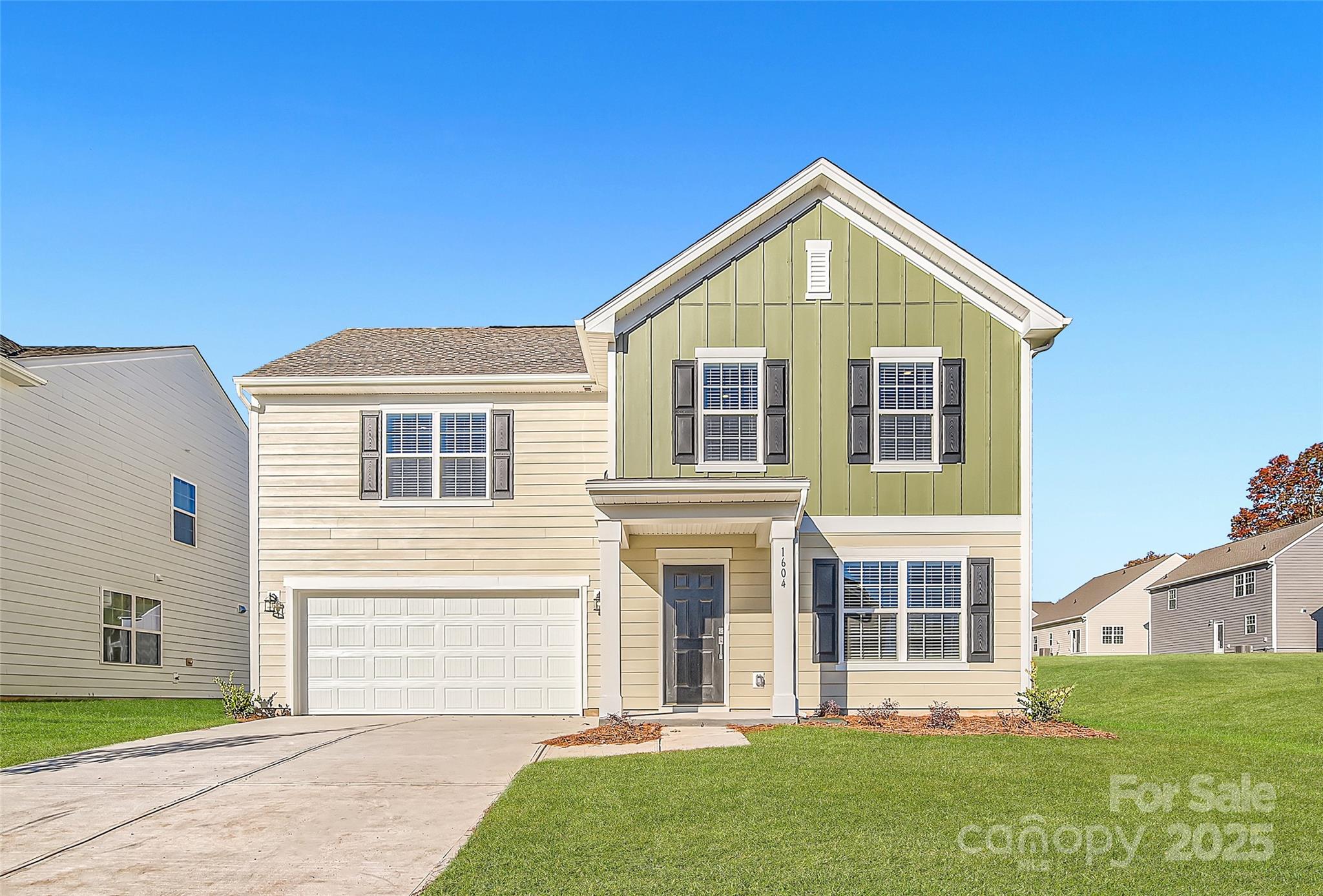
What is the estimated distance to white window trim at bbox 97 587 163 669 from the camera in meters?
19.0

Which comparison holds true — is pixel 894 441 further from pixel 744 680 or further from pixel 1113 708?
pixel 1113 708

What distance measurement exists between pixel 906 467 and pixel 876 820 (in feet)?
26.2

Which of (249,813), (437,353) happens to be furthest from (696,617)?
(249,813)

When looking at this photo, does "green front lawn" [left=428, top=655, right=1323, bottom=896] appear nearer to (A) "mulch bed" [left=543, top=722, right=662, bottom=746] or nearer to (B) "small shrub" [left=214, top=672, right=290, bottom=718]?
(A) "mulch bed" [left=543, top=722, right=662, bottom=746]

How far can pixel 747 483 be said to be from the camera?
13.7 m

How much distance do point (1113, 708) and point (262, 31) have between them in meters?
20.3

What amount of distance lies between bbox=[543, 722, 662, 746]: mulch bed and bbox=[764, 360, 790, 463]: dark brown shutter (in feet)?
14.2

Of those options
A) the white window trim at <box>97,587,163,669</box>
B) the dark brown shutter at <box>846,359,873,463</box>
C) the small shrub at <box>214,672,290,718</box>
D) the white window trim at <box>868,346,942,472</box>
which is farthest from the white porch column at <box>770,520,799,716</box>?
the white window trim at <box>97,587,163,669</box>

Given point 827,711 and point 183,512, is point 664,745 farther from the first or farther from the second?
point 183,512

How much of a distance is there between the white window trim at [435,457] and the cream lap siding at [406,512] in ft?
0.28

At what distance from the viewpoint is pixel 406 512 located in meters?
16.5

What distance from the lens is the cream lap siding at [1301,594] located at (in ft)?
119

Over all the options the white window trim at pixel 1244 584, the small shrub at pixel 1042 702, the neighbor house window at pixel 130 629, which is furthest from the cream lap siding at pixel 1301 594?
the neighbor house window at pixel 130 629

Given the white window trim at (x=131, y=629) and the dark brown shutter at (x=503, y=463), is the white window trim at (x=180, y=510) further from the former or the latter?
the dark brown shutter at (x=503, y=463)
